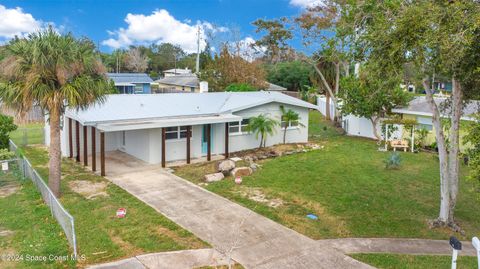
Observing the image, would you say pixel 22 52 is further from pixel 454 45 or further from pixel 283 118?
pixel 283 118

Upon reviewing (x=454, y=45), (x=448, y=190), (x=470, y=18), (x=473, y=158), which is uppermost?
(x=470, y=18)

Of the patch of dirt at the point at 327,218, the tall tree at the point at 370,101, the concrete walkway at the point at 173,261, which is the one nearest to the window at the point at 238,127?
the tall tree at the point at 370,101

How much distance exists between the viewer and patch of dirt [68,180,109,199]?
42.9 ft

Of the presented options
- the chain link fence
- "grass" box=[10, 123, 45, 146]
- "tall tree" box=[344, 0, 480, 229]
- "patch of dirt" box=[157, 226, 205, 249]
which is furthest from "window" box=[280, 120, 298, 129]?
"grass" box=[10, 123, 45, 146]

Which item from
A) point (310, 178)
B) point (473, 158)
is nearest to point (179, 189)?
point (310, 178)

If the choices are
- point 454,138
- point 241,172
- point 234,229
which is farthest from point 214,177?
point 454,138

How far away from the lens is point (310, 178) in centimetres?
1535

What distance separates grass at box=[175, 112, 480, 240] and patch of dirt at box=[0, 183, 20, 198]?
228 inches

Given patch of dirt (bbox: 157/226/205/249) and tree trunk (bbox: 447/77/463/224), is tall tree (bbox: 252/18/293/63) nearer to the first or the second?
tree trunk (bbox: 447/77/463/224)

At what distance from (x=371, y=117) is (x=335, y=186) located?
10562 mm

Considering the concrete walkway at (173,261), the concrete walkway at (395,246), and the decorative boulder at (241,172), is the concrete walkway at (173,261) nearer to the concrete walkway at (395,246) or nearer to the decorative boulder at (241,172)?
the concrete walkway at (395,246)

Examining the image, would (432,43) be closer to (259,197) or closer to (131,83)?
(259,197)

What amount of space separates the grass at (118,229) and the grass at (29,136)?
10.6 metres

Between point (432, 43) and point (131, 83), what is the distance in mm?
44013
